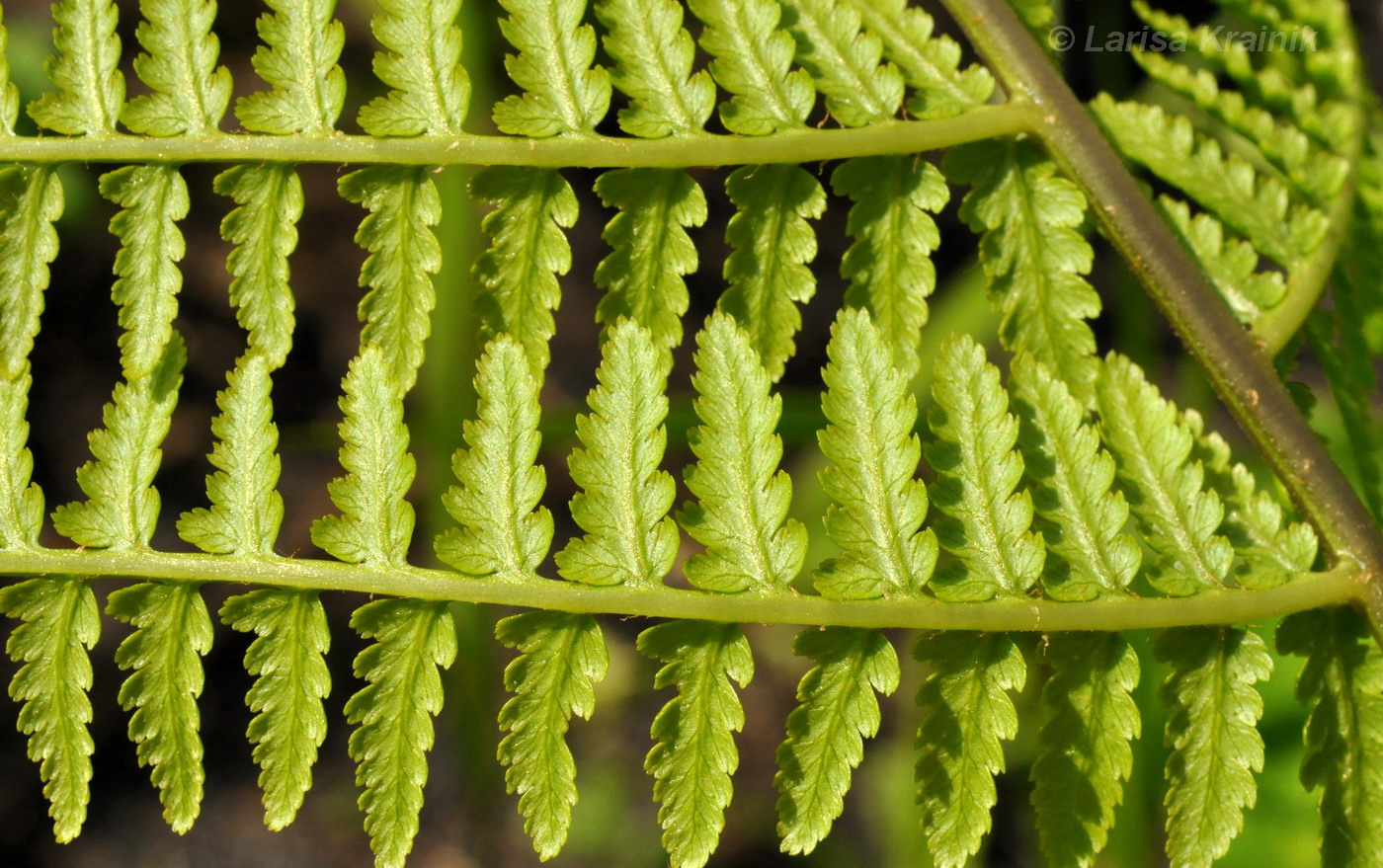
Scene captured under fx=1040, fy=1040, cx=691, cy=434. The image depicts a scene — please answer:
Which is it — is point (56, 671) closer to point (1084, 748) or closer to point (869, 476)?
point (869, 476)

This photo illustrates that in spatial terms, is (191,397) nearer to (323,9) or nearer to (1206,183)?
(323,9)

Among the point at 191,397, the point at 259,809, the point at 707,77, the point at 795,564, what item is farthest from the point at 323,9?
the point at 259,809

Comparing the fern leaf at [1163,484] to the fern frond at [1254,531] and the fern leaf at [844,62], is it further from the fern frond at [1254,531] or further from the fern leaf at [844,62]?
the fern leaf at [844,62]

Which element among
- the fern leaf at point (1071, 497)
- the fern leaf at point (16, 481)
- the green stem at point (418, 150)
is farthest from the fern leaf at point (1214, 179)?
the fern leaf at point (16, 481)

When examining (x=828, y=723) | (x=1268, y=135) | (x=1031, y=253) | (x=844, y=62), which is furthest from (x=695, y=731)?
(x=1268, y=135)

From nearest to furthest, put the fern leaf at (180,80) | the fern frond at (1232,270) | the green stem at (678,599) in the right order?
the green stem at (678,599)
the fern leaf at (180,80)
the fern frond at (1232,270)

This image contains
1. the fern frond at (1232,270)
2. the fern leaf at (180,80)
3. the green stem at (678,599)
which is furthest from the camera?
the fern frond at (1232,270)
